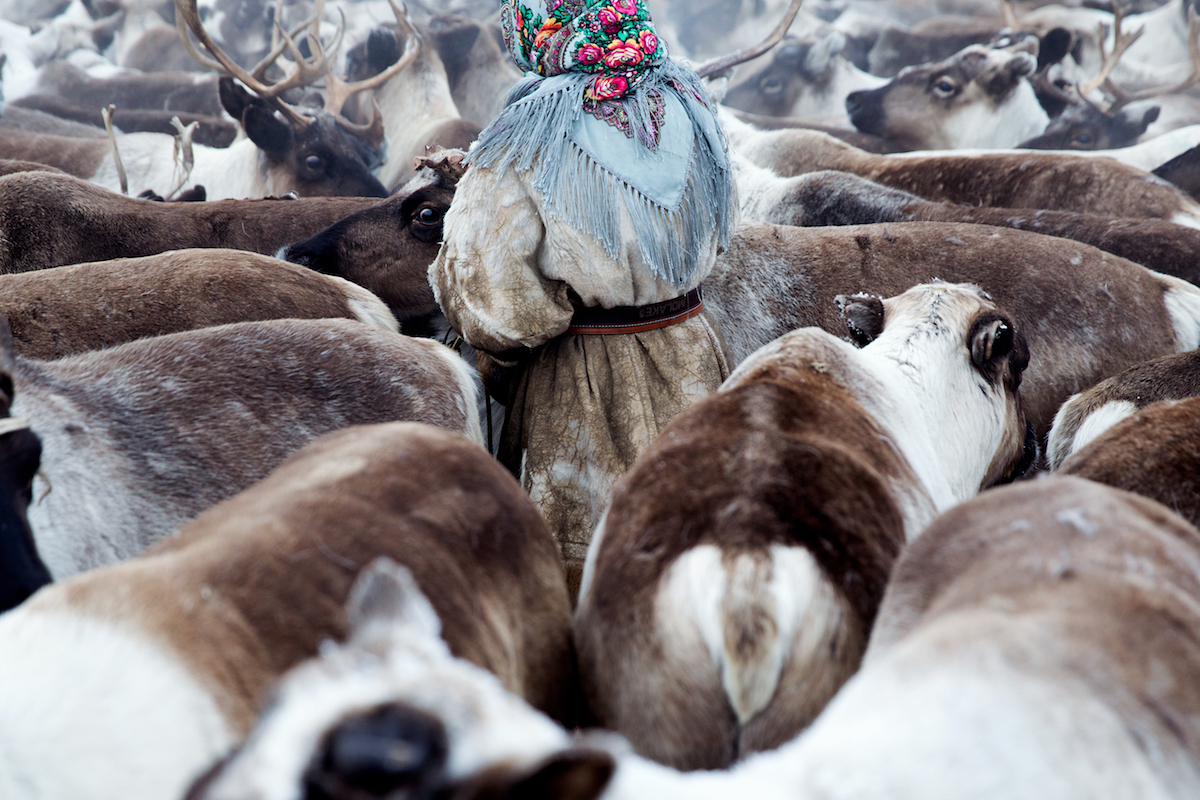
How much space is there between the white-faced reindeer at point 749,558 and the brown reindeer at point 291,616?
7.4 inches

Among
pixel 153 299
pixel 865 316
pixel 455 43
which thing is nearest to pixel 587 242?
pixel 865 316

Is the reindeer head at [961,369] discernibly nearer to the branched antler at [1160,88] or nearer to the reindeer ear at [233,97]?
the reindeer ear at [233,97]

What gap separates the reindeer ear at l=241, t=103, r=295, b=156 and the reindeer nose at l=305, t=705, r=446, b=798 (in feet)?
17.8

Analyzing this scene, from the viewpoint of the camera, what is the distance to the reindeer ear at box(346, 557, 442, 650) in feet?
3.11

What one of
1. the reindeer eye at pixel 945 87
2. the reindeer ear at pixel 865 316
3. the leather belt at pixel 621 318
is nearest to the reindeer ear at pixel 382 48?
the reindeer eye at pixel 945 87

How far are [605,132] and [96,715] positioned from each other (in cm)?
182

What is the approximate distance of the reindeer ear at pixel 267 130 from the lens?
218 inches

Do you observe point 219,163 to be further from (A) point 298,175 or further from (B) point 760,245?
(B) point 760,245

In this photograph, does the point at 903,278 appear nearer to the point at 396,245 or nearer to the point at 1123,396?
the point at 1123,396

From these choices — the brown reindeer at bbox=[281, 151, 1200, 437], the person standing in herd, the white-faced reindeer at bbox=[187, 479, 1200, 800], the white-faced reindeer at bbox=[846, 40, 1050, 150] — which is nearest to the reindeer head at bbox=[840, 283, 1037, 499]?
the person standing in herd

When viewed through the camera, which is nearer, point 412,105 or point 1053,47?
point 412,105

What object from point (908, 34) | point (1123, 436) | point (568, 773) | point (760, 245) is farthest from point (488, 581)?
point (908, 34)

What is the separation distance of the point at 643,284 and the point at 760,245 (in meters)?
1.30

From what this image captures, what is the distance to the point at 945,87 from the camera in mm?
6754
